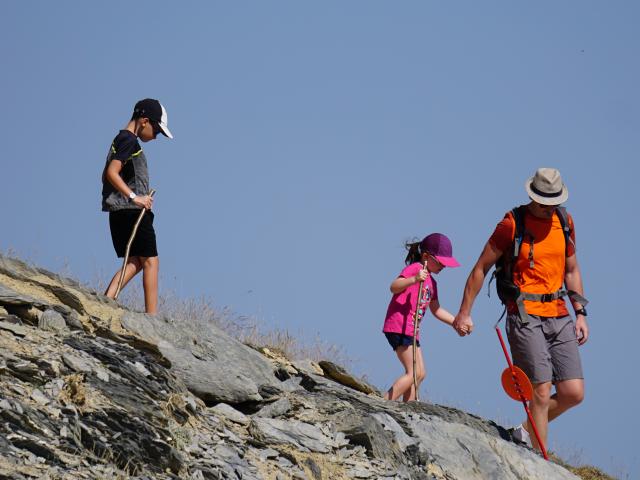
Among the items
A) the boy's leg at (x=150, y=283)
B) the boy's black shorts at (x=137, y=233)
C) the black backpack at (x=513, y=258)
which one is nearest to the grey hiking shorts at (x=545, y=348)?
the black backpack at (x=513, y=258)

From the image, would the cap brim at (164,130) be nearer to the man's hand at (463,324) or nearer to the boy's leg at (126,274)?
the boy's leg at (126,274)

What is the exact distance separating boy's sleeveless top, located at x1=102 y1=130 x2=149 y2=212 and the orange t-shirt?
10.7ft

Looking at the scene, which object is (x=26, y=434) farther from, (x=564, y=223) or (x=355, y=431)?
(x=564, y=223)

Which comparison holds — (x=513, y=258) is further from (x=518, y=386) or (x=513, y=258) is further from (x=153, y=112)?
(x=153, y=112)

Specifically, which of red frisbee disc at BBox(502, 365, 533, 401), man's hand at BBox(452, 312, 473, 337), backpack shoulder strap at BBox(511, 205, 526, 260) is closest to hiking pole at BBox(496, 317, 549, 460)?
red frisbee disc at BBox(502, 365, 533, 401)

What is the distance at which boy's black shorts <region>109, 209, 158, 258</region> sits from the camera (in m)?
10.4

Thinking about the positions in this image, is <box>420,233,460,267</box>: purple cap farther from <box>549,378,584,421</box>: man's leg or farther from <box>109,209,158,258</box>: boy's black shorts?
<box>109,209,158,258</box>: boy's black shorts

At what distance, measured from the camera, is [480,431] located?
9.98 meters

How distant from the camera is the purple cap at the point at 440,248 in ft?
36.5

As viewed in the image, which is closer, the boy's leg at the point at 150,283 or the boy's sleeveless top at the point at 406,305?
the boy's leg at the point at 150,283

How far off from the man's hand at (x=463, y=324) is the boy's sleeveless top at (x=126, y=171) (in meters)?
3.08

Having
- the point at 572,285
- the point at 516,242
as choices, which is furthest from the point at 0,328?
the point at 572,285

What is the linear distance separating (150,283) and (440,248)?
2868 mm

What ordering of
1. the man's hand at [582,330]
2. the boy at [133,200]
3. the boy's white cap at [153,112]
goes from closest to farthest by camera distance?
the man's hand at [582,330]
the boy at [133,200]
the boy's white cap at [153,112]
